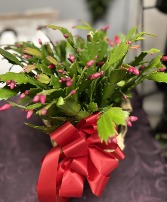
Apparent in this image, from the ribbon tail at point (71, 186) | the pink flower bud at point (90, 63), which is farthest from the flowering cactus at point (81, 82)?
the ribbon tail at point (71, 186)

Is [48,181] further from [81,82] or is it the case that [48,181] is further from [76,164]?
[81,82]

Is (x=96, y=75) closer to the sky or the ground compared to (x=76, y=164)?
closer to the sky

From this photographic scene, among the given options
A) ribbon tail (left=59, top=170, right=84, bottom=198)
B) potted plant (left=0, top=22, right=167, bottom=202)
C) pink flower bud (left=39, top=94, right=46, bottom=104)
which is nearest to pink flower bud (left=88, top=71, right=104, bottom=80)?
potted plant (left=0, top=22, right=167, bottom=202)

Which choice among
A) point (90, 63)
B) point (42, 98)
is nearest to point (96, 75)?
point (90, 63)

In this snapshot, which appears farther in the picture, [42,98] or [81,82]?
[81,82]

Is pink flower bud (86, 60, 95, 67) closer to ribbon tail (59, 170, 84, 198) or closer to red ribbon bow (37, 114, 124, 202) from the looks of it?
red ribbon bow (37, 114, 124, 202)

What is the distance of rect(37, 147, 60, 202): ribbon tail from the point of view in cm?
72

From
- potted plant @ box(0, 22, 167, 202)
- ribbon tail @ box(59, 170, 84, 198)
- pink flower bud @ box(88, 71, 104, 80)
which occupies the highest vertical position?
pink flower bud @ box(88, 71, 104, 80)

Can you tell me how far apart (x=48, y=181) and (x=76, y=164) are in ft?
0.25

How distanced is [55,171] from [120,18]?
1099 millimetres

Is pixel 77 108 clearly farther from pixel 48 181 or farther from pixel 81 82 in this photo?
pixel 48 181

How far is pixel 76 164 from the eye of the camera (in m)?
0.73

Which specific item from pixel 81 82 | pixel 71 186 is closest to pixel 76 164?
pixel 71 186

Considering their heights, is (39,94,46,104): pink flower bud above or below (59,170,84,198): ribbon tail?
above
